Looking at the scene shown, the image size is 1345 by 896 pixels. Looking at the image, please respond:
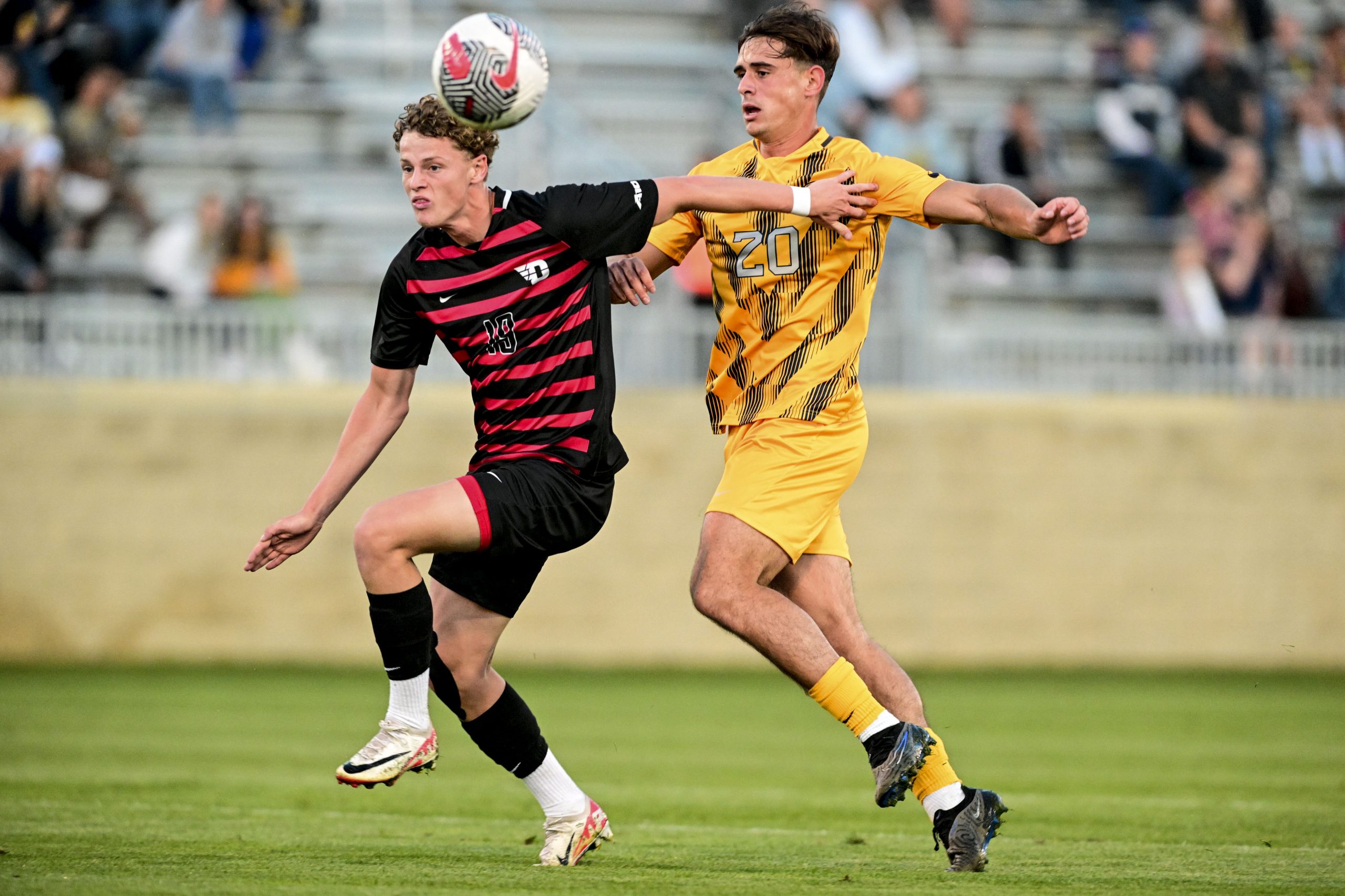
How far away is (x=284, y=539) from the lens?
18.1ft

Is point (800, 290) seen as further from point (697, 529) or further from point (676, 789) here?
point (697, 529)

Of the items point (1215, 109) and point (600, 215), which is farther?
point (1215, 109)

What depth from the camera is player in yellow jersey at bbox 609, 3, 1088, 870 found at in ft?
18.7

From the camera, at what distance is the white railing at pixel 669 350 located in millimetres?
14414

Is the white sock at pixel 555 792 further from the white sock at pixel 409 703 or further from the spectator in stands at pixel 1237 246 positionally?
the spectator in stands at pixel 1237 246

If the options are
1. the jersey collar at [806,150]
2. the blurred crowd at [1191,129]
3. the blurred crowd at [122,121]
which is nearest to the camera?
the jersey collar at [806,150]

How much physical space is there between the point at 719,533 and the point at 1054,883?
147cm

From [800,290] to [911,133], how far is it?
431 inches

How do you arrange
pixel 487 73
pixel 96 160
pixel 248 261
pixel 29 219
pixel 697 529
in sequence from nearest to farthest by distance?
pixel 487 73 < pixel 248 261 < pixel 29 219 < pixel 697 529 < pixel 96 160

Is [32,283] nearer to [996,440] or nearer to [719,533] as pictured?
[996,440]

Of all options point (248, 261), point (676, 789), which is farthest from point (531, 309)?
point (248, 261)

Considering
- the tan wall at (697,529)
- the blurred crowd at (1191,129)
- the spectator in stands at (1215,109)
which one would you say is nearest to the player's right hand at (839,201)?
the tan wall at (697,529)

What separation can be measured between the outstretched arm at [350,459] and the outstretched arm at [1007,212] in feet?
5.81

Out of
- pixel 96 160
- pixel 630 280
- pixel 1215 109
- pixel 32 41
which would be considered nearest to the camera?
pixel 630 280
